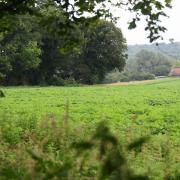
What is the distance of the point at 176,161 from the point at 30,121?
5.61 meters

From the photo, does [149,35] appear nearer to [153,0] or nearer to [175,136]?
[153,0]

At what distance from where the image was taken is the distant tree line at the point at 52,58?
60219 millimetres

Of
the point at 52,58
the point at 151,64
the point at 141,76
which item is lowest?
the point at 141,76

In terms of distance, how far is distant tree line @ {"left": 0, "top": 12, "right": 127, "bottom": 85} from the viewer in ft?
198

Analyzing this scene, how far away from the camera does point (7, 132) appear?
8.84 meters

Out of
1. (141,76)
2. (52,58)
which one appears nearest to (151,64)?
(141,76)

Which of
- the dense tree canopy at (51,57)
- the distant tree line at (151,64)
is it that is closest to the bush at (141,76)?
the distant tree line at (151,64)

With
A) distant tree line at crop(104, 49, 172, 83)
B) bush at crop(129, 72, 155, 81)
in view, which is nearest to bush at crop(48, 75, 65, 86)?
bush at crop(129, 72, 155, 81)

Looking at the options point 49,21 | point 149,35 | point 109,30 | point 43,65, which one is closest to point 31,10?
point 49,21

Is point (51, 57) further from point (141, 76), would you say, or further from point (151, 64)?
point (151, 64)

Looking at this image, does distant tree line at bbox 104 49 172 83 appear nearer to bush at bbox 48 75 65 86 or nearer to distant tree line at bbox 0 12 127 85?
A: distant tree line at bbox 0 12 127 85

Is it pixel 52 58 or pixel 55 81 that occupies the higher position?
pixel 52 58

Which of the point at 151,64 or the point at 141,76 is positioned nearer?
the point at 141,76

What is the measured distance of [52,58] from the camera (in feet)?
220
